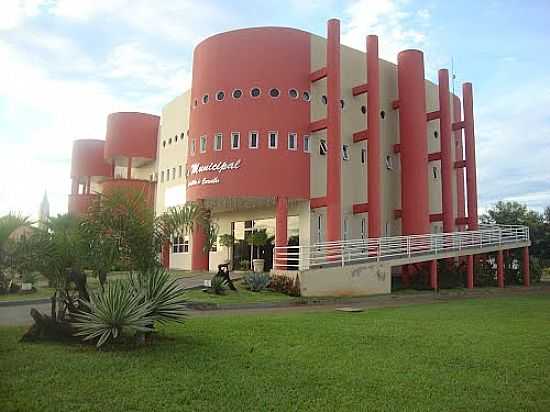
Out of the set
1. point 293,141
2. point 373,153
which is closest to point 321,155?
point 293,141

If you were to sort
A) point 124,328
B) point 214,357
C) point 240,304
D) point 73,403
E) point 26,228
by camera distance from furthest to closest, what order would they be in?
1. point 240,304
2. point 26,228
3. point 124,328
4. point 214,357
5. point 73,403

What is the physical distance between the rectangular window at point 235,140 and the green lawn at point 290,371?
642 inches

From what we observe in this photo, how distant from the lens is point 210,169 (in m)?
27.2

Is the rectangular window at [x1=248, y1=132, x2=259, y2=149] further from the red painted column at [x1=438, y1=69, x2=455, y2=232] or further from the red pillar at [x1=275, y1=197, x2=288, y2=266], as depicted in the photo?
the red painted column at [x1=438, y1=69, x2=455, y2=232]

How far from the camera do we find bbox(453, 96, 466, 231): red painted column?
35.0 metres

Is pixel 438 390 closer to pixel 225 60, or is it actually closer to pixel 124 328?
pixel 124 328

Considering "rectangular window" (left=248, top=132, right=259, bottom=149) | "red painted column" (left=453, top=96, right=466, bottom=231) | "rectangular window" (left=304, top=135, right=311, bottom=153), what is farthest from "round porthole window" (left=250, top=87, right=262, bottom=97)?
"red painted column" (left=453, top=96, right=466, bottom=231)

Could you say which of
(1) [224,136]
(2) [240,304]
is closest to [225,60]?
(1) [224,136]

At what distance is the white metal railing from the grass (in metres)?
2.24

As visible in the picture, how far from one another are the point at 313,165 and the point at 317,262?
225 inches

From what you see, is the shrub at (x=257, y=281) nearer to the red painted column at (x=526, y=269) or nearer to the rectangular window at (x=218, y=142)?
the rectangular window at (x=218, y=142)

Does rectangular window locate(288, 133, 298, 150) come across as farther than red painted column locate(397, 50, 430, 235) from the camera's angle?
No

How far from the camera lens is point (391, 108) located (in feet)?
104

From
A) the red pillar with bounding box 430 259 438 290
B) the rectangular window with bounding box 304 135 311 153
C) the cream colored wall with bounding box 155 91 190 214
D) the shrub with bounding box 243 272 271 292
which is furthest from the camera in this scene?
the cream colored wall with bounding box 155 91 190 214
